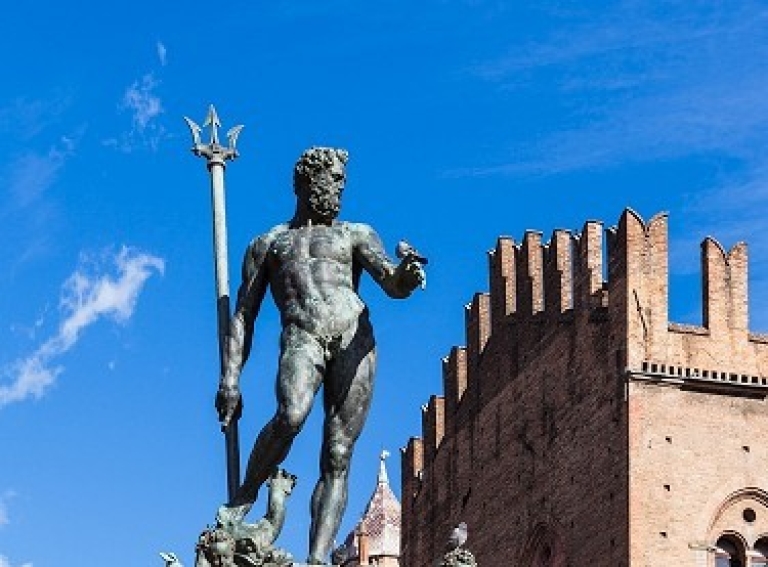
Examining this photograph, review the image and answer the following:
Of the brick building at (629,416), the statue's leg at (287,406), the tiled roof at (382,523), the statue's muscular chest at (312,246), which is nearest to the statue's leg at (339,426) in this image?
the statue's leg at (287,406)

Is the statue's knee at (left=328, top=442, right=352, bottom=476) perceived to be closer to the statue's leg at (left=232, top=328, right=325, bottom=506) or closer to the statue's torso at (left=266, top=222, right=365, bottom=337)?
the statue's leg at (left=232, top=328, right=325, bottom=506)

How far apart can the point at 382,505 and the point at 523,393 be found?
63.2 ft

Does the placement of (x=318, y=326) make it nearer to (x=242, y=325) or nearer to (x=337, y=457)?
(x=242, y=325)

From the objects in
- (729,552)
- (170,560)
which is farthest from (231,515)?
(729,552)

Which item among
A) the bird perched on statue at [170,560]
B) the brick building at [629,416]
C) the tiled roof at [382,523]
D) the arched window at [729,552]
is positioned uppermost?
the tiled roof at [382,523]

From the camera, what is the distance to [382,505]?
72938 millimetres

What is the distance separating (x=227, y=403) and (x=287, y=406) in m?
0.44

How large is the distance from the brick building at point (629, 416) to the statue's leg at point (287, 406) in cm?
3453

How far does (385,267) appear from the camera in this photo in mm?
14586

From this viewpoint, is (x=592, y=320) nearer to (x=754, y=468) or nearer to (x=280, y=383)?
(x=754, y=468)

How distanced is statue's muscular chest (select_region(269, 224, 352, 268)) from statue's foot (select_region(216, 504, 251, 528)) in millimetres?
1320

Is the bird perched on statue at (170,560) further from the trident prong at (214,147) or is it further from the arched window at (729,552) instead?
the arched window at (729,552)

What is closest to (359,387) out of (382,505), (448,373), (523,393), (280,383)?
(280,383)

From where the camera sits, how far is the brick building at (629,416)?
162ft
